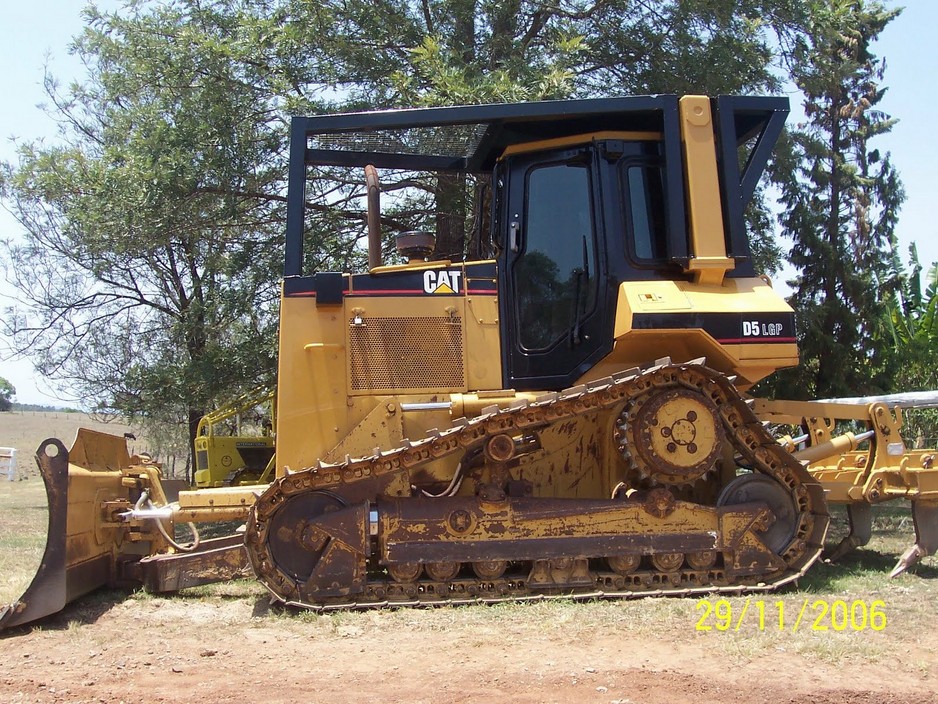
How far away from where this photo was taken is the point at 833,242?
531 inches

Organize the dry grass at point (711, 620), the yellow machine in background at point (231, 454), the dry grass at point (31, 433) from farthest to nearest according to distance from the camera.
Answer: the dry grass at point (31, 433) → the yellow machine in background at point (231, 454) → the dry grass at point (711, 620)

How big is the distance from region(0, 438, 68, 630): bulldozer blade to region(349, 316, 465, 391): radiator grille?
2.01 meters

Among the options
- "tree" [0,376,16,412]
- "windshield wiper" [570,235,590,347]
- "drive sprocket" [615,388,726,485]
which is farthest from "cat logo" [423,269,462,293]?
"tree" [0,376,16,412]

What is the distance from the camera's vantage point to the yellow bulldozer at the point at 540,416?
585 centimetres

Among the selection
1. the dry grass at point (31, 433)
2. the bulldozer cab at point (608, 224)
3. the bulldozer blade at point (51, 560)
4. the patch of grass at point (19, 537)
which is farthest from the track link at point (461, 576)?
the dry grass at point (31, 433)

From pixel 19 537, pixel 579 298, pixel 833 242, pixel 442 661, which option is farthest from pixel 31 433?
pixel 442 661

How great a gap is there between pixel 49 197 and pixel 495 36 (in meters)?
6.34

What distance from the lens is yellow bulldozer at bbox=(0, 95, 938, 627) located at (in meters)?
5.85

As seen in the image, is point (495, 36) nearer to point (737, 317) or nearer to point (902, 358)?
point (737, 317)

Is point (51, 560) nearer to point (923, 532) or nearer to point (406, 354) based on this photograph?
point (406, 354)

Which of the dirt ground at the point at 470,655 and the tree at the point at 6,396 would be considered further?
the tree at the point at 6,396

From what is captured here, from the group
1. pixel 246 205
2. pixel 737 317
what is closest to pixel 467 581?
pixel 737 317

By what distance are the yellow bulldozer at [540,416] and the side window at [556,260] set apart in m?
0.02

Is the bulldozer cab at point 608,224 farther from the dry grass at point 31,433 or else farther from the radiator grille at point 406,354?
the dry grass at point 31,433
